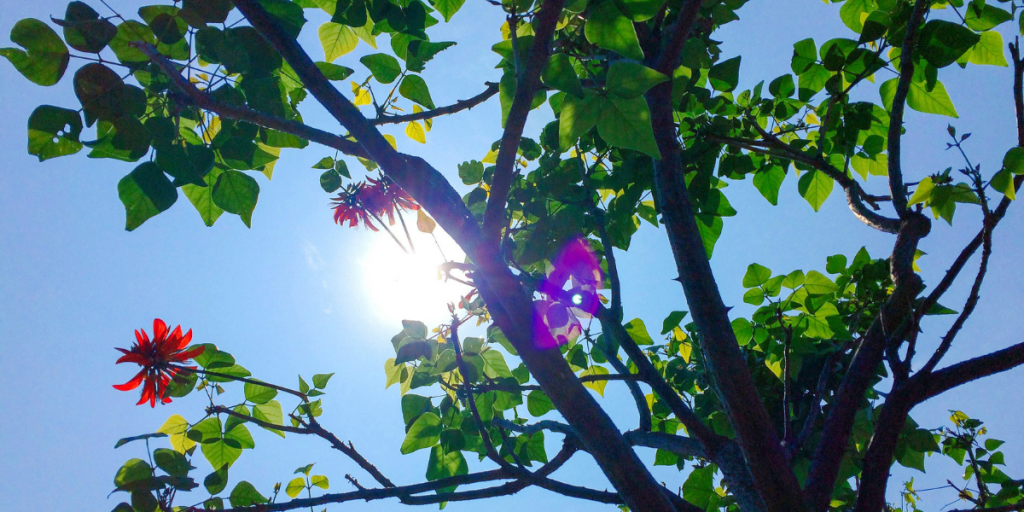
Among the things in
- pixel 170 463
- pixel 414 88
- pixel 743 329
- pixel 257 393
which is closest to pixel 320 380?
pixel 257 393

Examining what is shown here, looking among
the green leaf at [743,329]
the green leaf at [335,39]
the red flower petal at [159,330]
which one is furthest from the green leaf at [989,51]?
the red flower petal at [159,330]

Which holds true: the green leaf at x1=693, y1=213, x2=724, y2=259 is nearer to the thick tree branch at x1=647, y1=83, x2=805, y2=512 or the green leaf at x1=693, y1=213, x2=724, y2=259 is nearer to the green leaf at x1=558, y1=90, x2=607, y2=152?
the thick tree branch at x1=647, y1=83, x2=805, y2=512

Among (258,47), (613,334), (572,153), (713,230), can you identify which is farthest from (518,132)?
(572,153)

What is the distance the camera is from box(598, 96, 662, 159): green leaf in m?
1.03

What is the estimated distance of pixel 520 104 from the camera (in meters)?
1.05

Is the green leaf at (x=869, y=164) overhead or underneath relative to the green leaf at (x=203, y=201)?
overhead

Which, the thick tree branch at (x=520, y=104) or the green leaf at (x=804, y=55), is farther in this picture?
the green leaf at (x=804, y=55)

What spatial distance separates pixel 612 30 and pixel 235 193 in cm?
130

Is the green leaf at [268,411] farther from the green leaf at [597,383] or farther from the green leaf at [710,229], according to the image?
the green leaf at [710,229]

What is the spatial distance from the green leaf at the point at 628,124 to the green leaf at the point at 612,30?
10 cm

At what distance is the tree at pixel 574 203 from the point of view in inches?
49.7

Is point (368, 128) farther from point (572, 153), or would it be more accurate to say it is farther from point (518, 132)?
point (572, 153)

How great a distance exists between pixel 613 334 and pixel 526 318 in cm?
68

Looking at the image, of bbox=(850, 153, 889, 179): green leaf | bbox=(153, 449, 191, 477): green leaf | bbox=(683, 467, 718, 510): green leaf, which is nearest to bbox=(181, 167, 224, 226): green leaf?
bbox=(153, 449, 191, 477): green leaf
